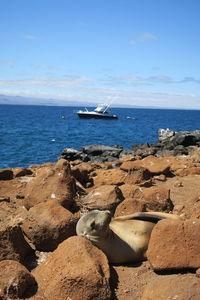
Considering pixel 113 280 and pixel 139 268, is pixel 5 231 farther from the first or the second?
pixel 139 268

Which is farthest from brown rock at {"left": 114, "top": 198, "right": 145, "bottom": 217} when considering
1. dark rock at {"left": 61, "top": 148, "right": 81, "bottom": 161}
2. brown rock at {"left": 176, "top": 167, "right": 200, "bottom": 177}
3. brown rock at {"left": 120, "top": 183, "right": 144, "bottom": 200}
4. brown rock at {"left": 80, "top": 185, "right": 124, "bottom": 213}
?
dark rock at {"left": 61, "top": 148, "right": 81, "bottom": 161}

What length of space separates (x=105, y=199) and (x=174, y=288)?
2.88 m

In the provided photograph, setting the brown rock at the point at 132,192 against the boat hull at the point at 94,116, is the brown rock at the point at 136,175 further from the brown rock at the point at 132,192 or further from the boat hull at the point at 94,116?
the boat hull at the point at 94,116

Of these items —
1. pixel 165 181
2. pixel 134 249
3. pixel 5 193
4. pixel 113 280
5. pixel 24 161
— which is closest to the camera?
pixel 113 280

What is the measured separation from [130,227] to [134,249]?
0.33 meters

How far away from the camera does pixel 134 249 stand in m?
5.30

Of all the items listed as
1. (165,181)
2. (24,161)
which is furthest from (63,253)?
(24,161)

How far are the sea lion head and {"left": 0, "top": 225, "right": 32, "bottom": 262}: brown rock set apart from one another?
0.83 meters

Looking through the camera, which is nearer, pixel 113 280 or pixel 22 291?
pixel 22 291

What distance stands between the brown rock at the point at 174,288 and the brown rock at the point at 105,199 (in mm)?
2407

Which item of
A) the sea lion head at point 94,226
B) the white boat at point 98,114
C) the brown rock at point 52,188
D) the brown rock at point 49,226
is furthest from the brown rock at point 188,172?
the white boat at point 98,114

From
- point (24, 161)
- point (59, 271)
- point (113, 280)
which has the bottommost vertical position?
point (24, 161)

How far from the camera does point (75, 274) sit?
4180 mm

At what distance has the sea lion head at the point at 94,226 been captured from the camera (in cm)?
500
